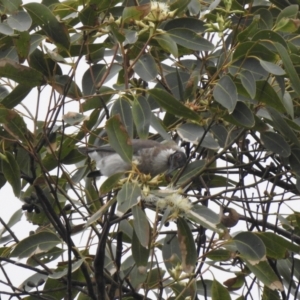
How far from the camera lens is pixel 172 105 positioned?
2768mm

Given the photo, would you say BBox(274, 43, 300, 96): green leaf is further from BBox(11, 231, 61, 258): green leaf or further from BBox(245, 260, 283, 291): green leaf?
BBox(11, 231, 61, 258): green leaf

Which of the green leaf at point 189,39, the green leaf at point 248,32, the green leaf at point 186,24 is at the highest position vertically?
the green leaf at point 186,24

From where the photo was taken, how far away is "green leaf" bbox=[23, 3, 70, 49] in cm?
278

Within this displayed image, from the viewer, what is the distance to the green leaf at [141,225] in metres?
2.48

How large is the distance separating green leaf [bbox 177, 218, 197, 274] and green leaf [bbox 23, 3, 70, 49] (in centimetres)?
80

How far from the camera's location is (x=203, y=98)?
9.50 ft

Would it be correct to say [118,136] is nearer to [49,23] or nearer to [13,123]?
Answer: [13,123]

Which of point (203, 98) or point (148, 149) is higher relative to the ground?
point (148, 149)

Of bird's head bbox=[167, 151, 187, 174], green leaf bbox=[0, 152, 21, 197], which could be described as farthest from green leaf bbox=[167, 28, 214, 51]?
bird's head bbox=[167, 151, 187, 174]

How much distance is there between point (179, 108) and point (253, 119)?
0.27 m

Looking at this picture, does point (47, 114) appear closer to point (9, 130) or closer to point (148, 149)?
point (9, 130)

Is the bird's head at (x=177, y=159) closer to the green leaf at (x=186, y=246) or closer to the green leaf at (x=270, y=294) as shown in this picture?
the green leaf at (x=270, y=294)

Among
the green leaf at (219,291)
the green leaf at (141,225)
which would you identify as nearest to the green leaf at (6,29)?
the green leaf at (141,225)

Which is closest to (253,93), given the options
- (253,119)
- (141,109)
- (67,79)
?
(253,119)
